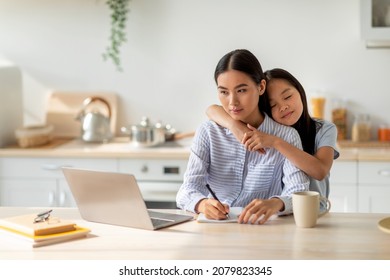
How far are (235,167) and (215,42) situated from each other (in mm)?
1948

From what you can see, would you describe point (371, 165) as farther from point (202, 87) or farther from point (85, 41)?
point (85, 41)

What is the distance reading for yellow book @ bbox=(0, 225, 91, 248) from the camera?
6.49 feet

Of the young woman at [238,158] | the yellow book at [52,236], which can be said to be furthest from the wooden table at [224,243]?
the young woman at [238,158]

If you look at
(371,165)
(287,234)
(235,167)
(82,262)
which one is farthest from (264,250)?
(371,165)

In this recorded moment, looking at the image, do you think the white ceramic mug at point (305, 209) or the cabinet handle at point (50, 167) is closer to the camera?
the white ceramic mug at point (305, 209)

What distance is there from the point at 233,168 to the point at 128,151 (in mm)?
1546

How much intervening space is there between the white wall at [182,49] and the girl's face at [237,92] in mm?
1883

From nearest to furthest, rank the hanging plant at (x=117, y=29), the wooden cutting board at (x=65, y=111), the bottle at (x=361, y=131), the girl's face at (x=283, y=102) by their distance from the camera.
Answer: the girl's face at (x=283, y=102), the bottle at (x=361, y=131), the hanging plant at (x=117, y=29), the wooden cutting board at (x=65, y=111)

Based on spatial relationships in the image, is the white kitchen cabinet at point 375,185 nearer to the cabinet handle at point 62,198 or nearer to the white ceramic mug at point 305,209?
the cabinet handle at point 62,198

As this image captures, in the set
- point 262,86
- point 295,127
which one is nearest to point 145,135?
point 295,127

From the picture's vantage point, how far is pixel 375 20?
13.2 ft

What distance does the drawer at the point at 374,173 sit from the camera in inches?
149

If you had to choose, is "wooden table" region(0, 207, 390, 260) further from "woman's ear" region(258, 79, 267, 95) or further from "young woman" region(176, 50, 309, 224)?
"woman's ear" region(258, 79, 267, 95)

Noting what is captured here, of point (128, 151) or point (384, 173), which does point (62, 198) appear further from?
point (384, 173)
